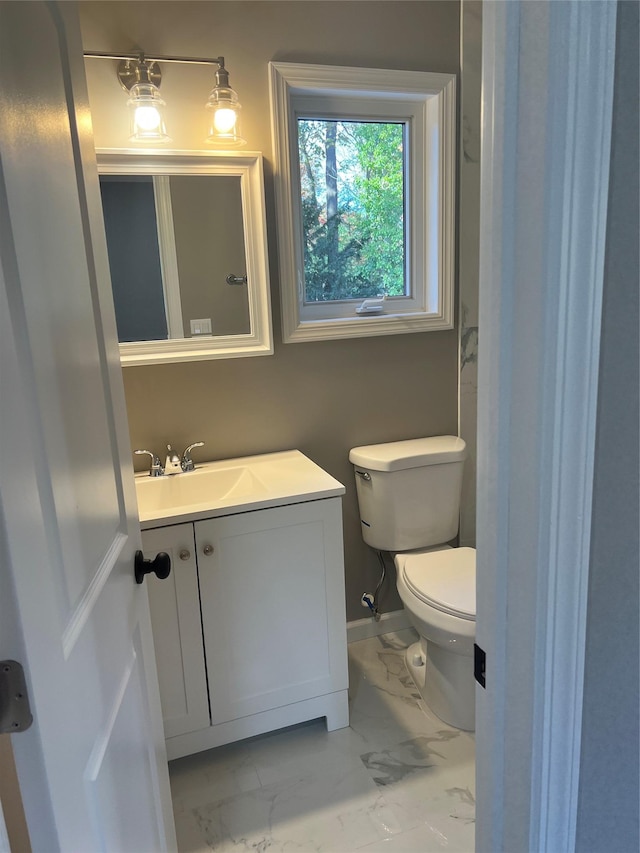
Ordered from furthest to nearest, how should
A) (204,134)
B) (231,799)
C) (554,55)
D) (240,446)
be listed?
(240,446) → (204,134) → (231,799) → (554,55)

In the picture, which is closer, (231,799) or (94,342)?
(94,342)

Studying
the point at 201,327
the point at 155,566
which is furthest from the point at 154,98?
the point at 155,566

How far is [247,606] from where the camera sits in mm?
1759

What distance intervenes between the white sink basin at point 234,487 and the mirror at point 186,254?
0.37m

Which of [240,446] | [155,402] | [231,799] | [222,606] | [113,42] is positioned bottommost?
[231,799]

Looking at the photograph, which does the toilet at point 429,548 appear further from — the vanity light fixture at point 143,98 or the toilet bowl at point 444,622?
the vanity light fixture at point 143,98

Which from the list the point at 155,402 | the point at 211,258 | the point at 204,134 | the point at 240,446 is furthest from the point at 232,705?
the point at 204,134

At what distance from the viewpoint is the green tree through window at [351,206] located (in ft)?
6.82

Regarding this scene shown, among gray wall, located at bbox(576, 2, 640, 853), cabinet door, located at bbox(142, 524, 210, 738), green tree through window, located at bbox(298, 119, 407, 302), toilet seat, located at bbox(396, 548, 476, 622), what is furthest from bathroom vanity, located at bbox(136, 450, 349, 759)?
gray wall, located at bbox(576, 2, 640, 853)

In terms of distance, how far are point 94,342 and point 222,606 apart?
3.27 feet

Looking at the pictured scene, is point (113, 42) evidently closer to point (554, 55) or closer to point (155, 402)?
point (155, 402)

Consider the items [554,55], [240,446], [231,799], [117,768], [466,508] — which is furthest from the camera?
[466,508]

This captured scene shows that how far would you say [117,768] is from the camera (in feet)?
3.06

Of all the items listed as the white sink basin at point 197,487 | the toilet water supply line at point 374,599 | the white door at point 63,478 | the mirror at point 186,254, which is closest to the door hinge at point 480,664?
the white door at point 63,478
